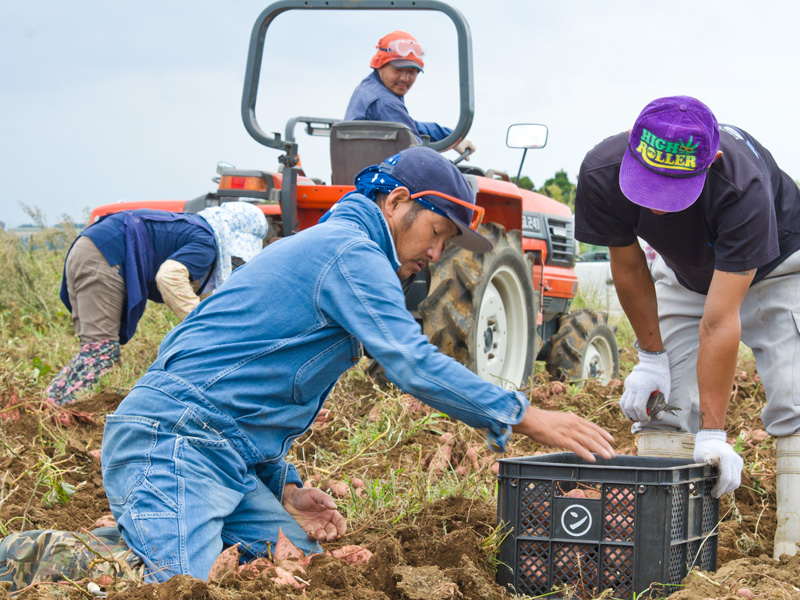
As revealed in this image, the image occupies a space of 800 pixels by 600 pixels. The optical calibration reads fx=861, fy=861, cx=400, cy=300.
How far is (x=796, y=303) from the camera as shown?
308 centimetres

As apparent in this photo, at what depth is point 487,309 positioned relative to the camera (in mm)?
5156

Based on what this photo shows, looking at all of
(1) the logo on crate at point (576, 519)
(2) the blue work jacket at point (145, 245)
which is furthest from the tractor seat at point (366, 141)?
(1) the logo on crate at point (576, 519)

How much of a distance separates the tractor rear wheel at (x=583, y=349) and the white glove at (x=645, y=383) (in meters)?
2.75

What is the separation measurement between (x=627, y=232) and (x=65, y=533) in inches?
83.7

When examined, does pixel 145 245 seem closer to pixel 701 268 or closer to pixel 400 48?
pixel 400 48

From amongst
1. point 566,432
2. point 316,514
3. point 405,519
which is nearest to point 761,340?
point 566,432

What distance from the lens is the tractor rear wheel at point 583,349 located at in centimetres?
626

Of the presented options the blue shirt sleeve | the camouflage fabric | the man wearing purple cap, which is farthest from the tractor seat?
the camouflage fabric

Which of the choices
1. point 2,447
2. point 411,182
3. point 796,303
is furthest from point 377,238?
point 2,447

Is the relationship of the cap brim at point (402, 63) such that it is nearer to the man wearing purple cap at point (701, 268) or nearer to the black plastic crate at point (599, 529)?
the man wearing purple cap at point (701, 268)

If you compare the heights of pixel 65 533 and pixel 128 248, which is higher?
pixel 128 248

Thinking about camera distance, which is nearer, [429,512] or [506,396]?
[506,396]

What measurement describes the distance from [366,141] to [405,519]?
2355 mm

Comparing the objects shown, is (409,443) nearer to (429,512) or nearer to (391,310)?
(429,512)
